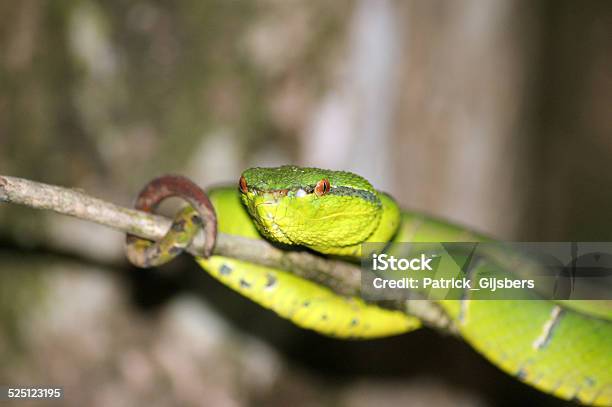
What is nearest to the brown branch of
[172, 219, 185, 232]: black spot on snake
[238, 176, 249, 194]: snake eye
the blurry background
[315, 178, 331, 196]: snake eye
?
[172, 219, 185, 232]: black spot on snake

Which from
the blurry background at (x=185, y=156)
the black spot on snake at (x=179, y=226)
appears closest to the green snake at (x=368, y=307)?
the black spot on snake at (x=179, y=226)

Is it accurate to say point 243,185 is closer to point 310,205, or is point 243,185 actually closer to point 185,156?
point 310,205

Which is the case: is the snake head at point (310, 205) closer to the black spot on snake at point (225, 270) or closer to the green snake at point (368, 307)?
the green snake at point (368, 307)

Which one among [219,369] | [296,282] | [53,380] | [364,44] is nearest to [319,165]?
[364,44]

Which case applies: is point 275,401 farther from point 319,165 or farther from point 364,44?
point 364,44

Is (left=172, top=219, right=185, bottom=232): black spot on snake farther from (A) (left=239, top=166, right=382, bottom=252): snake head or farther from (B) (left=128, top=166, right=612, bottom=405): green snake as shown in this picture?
(A) (left=239, top=166, right=382, bottom=252): snake head
